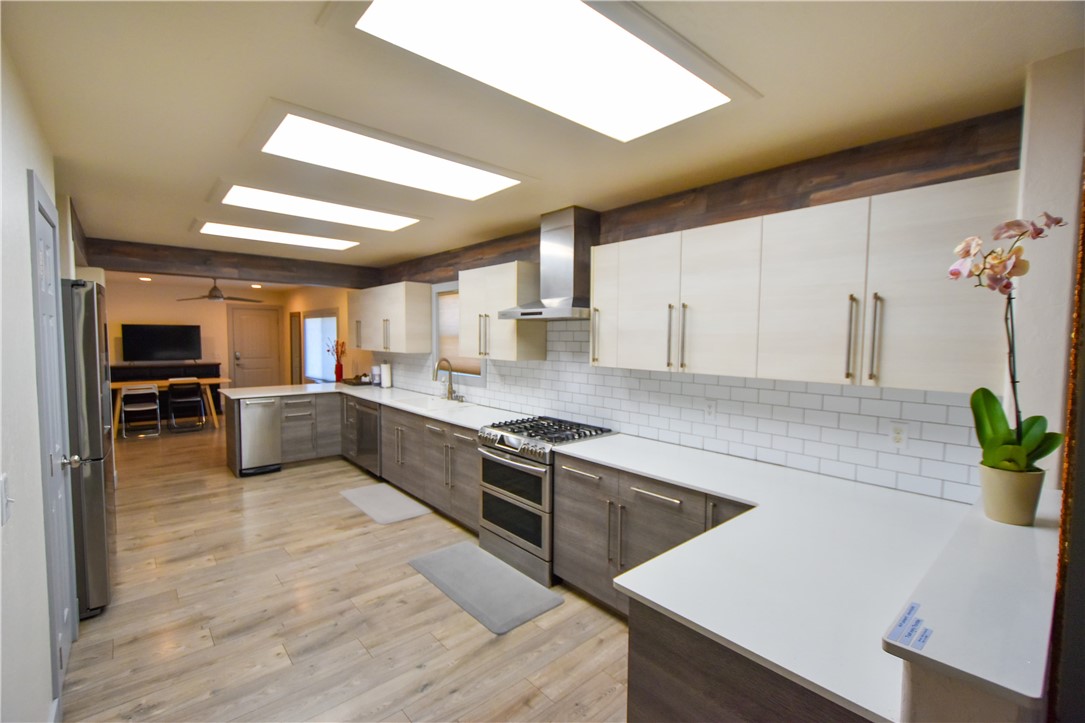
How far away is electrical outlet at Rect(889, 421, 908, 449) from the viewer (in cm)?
208

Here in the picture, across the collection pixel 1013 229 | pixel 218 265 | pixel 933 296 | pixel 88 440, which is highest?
pixel 218 265

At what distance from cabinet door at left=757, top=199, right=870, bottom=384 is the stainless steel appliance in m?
1.39

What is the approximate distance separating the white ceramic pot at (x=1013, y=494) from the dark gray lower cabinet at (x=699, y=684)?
81 cm

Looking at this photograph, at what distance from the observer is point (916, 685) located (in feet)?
2.68

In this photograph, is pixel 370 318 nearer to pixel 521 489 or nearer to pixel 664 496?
pixel 521 489

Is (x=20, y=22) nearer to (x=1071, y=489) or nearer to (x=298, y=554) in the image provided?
(x=1071, y=489)

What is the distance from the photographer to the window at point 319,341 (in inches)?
309

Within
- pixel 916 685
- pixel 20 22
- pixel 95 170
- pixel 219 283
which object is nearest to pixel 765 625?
pixel 916 685

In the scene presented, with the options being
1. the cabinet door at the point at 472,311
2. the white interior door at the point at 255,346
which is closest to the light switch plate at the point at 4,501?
the cabinet door at the point at 472,311

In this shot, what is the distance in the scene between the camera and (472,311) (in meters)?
4.06

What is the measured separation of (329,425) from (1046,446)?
5.90 meters

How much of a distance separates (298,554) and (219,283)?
6.86 m

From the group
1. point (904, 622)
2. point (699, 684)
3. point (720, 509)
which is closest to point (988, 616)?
point (904, 622)

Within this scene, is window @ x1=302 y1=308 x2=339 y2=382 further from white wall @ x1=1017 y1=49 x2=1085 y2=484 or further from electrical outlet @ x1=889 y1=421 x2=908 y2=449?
white wall @ x1=1017 y1=49 x2=1085 y2=484
